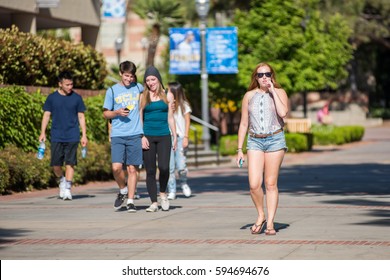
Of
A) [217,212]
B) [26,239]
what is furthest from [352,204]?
[26,239]

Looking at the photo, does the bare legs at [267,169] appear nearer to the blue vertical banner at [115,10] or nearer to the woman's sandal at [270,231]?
the woman's sandal at [270,231]

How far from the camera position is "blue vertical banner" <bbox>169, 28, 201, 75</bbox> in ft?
125

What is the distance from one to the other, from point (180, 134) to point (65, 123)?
6.64 ft

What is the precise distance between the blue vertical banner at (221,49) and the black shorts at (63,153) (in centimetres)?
1980

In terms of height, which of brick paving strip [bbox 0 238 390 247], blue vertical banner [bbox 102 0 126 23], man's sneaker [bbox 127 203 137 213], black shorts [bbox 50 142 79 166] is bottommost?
man's sneaker [bbox 127 203 137 213]

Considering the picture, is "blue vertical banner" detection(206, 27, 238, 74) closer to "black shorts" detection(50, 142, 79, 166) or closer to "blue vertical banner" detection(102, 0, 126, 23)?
"blue vertical banner" detection(102, 0, 126, 23)

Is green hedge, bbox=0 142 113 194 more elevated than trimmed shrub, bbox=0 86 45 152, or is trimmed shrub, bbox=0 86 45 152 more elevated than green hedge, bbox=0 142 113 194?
trimmed shrub, bbox=0 86 45 152

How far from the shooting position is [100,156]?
2470 cm

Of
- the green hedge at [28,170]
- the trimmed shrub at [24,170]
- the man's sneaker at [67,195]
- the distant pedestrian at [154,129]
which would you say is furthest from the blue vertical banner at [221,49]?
the distant pedestrian at [154,129]

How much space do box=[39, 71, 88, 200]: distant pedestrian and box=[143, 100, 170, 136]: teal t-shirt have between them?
286 centimetres

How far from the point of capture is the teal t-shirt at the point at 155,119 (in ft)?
52.5

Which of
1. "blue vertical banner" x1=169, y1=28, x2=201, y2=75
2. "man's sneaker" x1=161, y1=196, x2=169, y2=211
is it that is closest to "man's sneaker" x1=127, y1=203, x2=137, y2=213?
"man's sneaker" x1=161, y1=196, x2=169, y2=211

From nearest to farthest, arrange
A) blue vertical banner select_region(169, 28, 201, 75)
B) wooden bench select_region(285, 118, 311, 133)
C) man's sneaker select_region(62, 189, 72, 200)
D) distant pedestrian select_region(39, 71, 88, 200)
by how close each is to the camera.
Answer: distant pedestrian select_region(39, 71, 88, 200) → man's sneaker select_region(62, 189, 72, 200) → blue vertical banner select_region(169, 28, 201, 75) → wooden bench select_region(285, 118, 311, 133)
